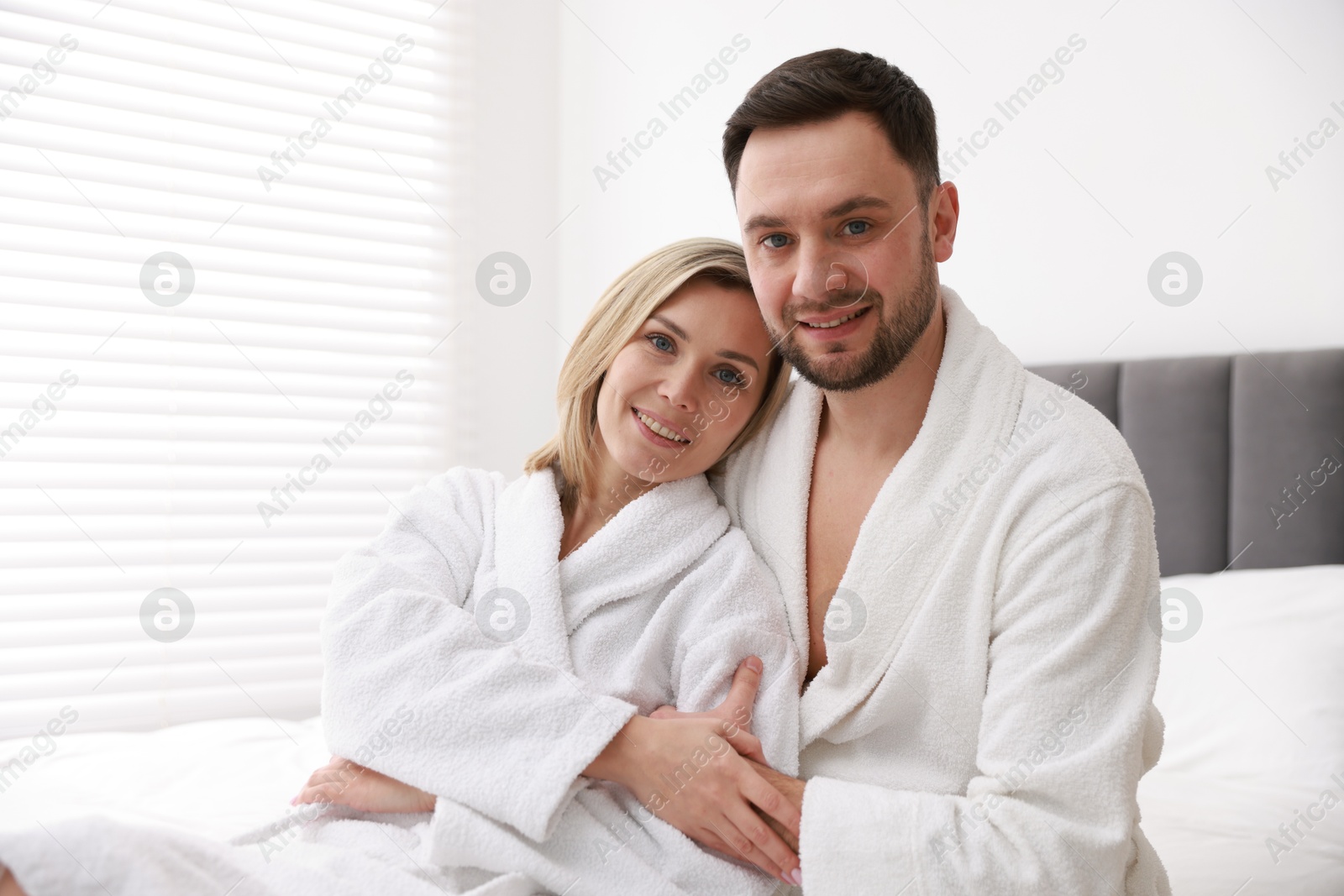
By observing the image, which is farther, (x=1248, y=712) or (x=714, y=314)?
(x=1248, y=712)

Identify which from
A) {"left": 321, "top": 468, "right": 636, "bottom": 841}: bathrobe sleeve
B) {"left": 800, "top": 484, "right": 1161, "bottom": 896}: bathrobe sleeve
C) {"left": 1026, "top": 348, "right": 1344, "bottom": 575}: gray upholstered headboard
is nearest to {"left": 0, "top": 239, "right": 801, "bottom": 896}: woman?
{"left": 321, "top": 468, "right": 636, "bottom": 841}: bathrobe sleeve

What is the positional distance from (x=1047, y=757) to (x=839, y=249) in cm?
63

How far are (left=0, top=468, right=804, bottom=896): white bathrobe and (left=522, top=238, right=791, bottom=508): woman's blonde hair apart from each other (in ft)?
0.24

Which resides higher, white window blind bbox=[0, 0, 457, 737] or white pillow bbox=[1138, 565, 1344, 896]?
white window blind bbox=[0, 0, 457, 737]

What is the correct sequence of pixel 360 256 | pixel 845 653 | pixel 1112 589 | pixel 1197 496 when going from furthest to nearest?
pixel 360 256
pixel 1197 496
pixel 845 653
pixel 1112 589

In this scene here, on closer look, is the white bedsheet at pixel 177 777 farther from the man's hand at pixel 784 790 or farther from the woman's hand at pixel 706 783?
the man's hand at pixel 784 790

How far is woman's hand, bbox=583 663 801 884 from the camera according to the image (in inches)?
40.0

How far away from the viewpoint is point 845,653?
1.14 m

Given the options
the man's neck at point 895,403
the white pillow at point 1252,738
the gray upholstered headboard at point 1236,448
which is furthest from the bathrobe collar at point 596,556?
the gray upholstered headboard at point 1236,448

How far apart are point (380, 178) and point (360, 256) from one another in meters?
0.26

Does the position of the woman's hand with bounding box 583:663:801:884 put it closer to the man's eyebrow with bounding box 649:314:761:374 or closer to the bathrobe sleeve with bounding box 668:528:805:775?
the bathrobe sleeve with bounding box 668:528:805:775

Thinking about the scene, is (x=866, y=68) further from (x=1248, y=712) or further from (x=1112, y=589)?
(x=1248, y=712)

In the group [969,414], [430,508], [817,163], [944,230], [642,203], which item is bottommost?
[969,414]

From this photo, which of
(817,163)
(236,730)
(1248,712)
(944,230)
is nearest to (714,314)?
(817,163)
